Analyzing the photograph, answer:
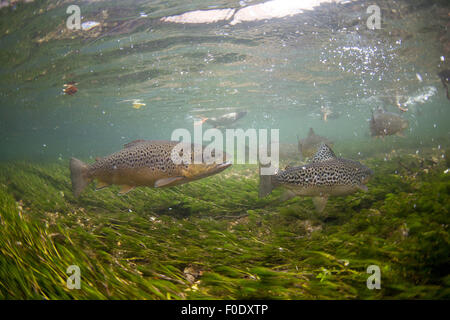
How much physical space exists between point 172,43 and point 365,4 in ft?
36.1

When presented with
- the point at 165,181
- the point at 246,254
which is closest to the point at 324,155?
the point at 246,254

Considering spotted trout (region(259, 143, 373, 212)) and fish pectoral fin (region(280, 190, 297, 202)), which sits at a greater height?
spotted trout (region(259, 143, 373, 212))

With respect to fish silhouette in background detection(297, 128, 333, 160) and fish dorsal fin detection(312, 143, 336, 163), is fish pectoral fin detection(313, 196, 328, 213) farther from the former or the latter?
fish silhouette in background detection(297, 128, 333, 160)

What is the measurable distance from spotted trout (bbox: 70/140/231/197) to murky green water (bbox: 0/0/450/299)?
2.86 feet

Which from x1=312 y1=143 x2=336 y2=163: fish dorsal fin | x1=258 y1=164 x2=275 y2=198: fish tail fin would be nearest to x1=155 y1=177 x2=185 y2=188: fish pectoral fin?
x1=258 y1=164 x2=275 y2=198: fish tail fin

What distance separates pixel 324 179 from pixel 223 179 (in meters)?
6.78

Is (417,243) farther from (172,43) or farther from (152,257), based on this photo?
(172,43)

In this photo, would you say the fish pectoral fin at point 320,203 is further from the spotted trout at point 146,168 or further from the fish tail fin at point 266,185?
the spotted trout at point 146,168

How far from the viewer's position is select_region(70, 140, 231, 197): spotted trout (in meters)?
4.86

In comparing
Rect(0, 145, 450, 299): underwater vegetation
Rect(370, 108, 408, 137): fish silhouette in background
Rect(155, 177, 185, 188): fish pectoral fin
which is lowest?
Rect(0, 145, 450, 299): underwater vegetation

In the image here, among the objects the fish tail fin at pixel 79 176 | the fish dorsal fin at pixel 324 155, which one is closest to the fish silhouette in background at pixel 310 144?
the fish dorsal fin at pixel 324 155

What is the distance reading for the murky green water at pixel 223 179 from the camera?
96.7 inches

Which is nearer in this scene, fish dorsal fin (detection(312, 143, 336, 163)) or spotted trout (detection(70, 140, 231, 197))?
spotted trout (detection(70, 140, 231, 197))

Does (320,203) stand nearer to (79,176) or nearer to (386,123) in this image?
(79,176)
